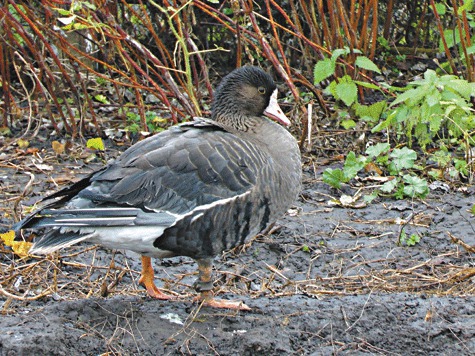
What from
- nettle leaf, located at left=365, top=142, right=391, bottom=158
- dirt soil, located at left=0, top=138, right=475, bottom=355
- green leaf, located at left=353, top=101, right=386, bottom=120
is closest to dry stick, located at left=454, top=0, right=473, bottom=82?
green leaf, located at left=353, top=101, right=386, bottom=120

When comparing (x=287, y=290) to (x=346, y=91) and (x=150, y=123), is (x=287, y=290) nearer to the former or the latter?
(x=346, y=91)

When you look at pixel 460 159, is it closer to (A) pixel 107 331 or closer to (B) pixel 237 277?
(B) pixel 237 277

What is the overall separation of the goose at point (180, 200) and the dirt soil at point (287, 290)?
0.33 meters

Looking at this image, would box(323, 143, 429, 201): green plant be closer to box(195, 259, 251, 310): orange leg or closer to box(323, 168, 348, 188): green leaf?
box(323, 168, 348, 188): green leaf

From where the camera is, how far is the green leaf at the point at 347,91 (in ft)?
26.0

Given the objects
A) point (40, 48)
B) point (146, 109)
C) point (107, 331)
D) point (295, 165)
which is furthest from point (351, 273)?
point (40, 48)

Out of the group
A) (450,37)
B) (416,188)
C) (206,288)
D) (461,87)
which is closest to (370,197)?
(416,188)

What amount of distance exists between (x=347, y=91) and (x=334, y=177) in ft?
3.71

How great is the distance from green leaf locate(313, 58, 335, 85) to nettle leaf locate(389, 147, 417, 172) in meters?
1.03

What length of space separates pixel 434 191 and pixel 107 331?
3.72 m

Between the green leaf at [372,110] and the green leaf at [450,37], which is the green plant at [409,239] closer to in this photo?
the green leaf at [372,110]

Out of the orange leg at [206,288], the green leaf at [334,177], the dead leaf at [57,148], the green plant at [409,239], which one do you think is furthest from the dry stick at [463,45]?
the orange leg at [206,288]

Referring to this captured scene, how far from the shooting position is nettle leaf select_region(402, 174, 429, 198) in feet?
22.6

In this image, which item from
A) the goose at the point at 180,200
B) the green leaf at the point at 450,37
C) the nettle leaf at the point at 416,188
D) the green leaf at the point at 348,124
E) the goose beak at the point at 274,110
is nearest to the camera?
the goose at the point at 180,200
